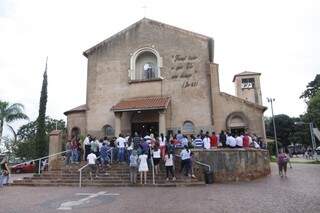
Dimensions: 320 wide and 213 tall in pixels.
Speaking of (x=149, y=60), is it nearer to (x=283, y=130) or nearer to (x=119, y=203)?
(x=119, y=203)

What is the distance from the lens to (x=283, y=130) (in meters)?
68.3

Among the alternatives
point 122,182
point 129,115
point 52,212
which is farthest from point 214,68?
point 52,212

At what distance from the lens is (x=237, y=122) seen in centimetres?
2355

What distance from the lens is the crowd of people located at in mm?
15281

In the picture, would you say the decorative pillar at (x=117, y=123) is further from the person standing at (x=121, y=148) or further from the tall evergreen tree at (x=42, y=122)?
the tall evergreen tree at (x=42, y=122)

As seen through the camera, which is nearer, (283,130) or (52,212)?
(52,212)

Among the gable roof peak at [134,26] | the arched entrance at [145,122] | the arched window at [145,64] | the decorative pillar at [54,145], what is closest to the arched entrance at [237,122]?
the arched entrance at [145,122]

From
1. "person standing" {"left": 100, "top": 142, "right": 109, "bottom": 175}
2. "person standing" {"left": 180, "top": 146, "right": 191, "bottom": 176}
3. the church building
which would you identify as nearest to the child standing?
"person standing" {"left": 180, "top": 146, "right": 191, "bottom": 176}

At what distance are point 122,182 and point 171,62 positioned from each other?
12.3m

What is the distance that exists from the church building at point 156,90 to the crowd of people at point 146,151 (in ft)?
12.5

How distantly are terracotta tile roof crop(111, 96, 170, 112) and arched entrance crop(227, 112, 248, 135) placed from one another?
16.1 ft

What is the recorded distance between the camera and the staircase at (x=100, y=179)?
15164 mm

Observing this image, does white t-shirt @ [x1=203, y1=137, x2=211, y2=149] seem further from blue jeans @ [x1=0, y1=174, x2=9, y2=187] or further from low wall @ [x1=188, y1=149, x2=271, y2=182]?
blue jeans @ [x1=0, y1=174, x2=9, y2=187]

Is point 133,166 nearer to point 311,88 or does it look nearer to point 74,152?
point 74,152
